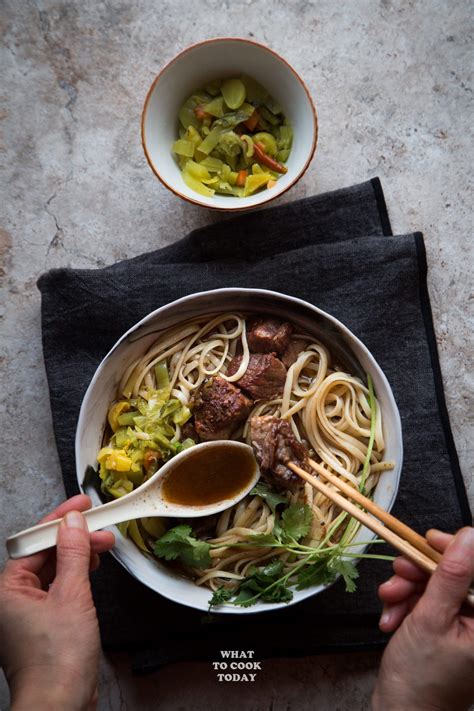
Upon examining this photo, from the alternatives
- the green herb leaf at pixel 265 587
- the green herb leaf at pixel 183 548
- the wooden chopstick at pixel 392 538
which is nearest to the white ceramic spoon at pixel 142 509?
the green herb leaf at pixel 183 548

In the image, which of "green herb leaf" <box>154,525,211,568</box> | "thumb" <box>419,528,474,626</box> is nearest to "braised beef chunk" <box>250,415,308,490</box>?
"green herb leaf" <box>154,525,211,568</box>

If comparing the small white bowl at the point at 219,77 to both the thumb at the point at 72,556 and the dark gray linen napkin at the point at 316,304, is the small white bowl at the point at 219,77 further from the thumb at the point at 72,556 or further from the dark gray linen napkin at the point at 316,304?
the thumb at the point at 72,556

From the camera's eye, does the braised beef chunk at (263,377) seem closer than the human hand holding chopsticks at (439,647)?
No

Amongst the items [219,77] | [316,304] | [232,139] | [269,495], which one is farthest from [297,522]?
[219,77]

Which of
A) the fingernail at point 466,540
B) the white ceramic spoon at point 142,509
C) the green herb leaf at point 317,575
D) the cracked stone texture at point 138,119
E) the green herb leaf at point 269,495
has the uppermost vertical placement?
the cracked stone texture at point 138,119

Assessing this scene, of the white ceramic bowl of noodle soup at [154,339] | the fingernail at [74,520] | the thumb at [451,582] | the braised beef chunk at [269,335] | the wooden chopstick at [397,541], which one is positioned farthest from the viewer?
the braised beef chunk at [269,335]

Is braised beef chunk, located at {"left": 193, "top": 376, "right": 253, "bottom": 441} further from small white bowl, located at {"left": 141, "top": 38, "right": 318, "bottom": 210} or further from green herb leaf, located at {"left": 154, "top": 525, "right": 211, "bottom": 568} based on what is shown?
small white bowl, located at {"left": 141, "top": 38, "right": 318, "bottom": 210}

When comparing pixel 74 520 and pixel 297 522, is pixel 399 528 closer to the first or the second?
pixel 297 522
